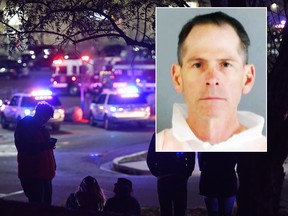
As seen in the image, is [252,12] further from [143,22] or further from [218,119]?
[143,22]

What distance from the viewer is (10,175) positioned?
607 inches

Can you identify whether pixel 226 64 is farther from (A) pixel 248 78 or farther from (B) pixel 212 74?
(A) pixel 248 78

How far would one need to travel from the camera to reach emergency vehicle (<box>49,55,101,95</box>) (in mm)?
42953

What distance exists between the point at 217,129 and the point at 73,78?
37873 millimetres

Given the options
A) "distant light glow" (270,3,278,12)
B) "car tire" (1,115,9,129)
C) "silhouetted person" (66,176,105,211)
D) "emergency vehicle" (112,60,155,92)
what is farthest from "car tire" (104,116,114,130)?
"silhouetted person" (66,176,105,211)

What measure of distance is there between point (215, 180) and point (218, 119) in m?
0.76

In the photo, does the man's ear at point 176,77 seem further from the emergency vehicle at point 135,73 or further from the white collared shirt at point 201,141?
the emergency vehicle at point 135,73

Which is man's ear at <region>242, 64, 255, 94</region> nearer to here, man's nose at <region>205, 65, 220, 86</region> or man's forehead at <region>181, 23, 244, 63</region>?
man's forehead at <region>181, 23, 244, 63</region>

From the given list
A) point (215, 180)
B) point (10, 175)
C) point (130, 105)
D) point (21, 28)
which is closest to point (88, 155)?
point (10, 175)

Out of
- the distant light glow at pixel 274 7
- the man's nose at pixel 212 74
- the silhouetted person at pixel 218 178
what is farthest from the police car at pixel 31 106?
the man's nose at pixel 212 74

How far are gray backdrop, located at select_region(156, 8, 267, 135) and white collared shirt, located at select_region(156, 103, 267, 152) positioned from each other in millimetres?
92

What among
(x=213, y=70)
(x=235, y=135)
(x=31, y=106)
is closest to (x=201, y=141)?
(x=235, y=135)

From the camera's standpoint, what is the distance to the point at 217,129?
7707 mm

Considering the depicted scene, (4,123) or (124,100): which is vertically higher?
(124,100)
